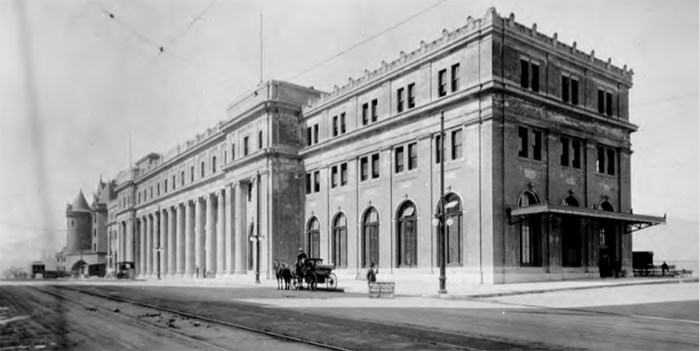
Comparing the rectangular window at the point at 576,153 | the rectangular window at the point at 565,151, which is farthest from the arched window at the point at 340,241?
the rectangular window at the point at 576,153

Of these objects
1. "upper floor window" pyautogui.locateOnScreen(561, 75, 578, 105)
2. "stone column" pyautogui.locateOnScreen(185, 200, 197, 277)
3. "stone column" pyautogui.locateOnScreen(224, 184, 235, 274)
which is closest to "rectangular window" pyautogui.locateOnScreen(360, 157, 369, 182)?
"upper floor window" pyautogui.locateOnScreen(561, 75, 578, 105)

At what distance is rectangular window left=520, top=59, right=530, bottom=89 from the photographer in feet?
124

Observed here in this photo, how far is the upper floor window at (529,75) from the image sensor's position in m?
37.7

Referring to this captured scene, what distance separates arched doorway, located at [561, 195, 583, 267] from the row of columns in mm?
30895

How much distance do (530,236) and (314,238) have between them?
21129mm

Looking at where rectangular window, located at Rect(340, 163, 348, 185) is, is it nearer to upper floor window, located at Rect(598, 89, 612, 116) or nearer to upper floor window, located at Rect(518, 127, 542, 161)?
upper floor window, located at Rect(518, 127, 542, 161)

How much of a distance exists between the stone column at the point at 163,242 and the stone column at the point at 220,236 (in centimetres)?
2127

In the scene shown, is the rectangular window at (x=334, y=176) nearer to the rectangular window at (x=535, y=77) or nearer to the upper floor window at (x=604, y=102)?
the rectangular window at (x=535, y=77)

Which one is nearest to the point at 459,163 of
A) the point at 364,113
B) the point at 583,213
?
the point at 583,213

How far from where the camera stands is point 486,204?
115 feet

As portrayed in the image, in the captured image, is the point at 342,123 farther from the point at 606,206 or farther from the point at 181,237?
the point at 181,237

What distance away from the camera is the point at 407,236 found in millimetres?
41500

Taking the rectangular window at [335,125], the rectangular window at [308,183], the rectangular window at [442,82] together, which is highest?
the rectangular window at [442,82]

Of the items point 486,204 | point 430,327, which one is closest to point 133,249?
point 486,204
